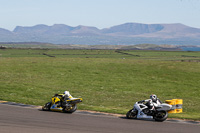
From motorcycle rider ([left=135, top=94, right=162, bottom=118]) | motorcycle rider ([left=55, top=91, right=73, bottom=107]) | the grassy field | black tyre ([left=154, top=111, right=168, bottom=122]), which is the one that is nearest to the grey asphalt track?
black tyre ([left=154, top=111, right=168, bottom=122])

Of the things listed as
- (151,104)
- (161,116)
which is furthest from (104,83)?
(161,116)

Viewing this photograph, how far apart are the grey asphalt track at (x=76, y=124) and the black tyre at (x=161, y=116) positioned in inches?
12.9

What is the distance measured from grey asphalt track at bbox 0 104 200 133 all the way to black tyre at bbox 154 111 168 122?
0.33 metres

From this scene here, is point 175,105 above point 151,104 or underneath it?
underneath

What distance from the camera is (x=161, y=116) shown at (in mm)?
20422

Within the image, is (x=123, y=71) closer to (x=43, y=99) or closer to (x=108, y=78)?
(x=108, y=78)

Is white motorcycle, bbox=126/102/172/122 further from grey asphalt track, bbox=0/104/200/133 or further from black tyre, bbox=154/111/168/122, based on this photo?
grey asphalt track, bbox=0/104/200/133

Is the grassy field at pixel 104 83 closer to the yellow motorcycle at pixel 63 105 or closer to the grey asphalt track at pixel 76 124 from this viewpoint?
the yellow motorcycle at pixel 63 105

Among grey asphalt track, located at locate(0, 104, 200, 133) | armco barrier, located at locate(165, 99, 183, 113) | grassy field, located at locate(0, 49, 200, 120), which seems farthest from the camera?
grassy field, located at locate(0, 49, 200, 120)

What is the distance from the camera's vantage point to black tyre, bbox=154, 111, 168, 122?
20242mm

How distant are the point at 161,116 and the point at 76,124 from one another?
5.61 meters

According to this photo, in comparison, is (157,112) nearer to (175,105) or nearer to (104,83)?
(175,105)

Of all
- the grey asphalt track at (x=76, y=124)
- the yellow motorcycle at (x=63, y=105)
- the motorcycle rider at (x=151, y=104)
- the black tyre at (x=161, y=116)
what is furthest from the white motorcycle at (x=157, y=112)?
the yellow motorcycle at (x=63, y=105)

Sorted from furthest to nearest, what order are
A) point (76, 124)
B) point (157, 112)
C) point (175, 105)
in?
point (175, 105), point (157, 112), point (76, 124)
